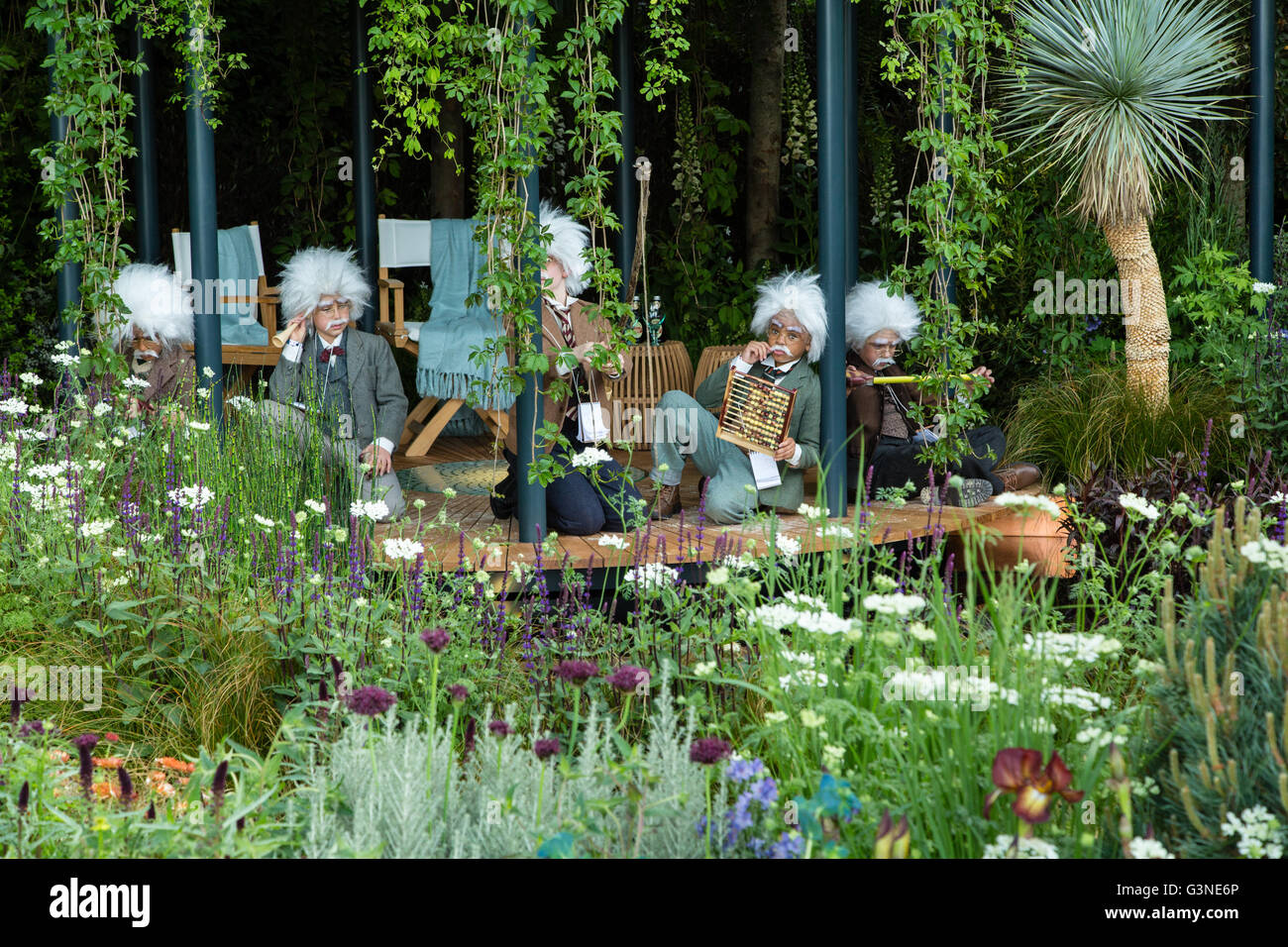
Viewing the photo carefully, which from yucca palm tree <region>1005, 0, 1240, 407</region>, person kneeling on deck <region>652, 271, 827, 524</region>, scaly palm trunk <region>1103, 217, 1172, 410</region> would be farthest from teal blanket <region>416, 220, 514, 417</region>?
scaly palm trunk <region>1103, 217, 1172, 410</region>

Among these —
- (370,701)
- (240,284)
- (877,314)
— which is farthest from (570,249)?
(240,284)

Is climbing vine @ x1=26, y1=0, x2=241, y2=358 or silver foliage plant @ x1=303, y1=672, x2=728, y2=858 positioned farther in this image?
climbing vine @ x1=26, y1=0, x2=241, y2=358

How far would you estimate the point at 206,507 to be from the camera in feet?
13.6

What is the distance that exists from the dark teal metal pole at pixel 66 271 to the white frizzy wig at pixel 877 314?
10.3ft

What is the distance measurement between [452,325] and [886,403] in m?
2.53

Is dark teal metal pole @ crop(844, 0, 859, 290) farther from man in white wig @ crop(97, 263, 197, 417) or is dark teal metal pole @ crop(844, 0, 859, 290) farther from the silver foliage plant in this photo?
the silver foliage plant

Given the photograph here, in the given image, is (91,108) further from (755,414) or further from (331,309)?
(755,414)

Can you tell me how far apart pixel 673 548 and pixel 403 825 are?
2543 mm

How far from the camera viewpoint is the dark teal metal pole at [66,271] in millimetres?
5207

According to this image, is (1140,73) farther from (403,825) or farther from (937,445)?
(403,825)

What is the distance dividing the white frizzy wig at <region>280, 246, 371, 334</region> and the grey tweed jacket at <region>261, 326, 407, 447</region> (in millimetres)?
144

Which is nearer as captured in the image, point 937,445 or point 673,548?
point 673,548

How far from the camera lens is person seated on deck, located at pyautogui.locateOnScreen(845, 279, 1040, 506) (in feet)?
18.3
